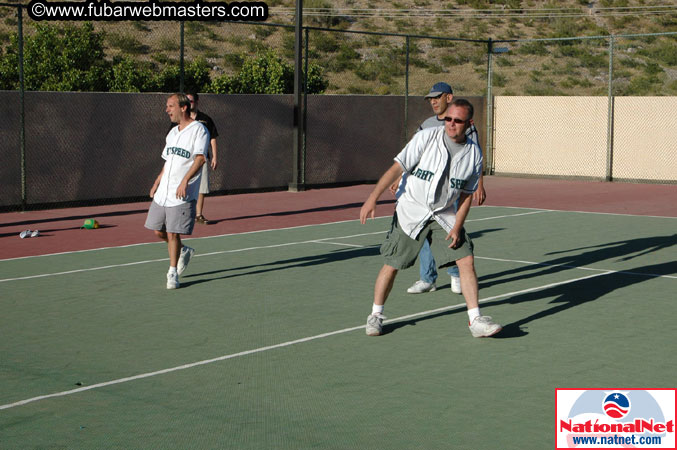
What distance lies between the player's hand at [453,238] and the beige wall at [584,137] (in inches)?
680

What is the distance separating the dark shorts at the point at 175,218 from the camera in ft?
32.4

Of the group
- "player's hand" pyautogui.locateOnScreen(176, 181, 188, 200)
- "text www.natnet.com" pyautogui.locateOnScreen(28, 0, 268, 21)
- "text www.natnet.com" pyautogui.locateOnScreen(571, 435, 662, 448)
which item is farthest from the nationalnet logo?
"text www.natnet.com" pyautogui.locateOnScreen(28, 0, 268, 21)

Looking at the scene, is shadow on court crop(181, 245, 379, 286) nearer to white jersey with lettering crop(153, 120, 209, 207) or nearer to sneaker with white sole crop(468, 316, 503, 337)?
white jersey with lettering crop(153, 120, 209, 207)

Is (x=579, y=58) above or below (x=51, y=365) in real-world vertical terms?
above

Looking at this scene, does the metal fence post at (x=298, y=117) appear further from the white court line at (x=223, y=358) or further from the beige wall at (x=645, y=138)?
the white court line at (x=223, y=358)

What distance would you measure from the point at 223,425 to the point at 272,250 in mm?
7120

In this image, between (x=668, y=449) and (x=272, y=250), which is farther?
(x=272, y=250)

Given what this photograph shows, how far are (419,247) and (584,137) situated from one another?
59.0ft

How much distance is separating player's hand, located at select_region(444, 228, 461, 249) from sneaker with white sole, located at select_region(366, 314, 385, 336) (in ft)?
2.66

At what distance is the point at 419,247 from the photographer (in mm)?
7852

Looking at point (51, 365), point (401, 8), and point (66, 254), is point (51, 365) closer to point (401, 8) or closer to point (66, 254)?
point (66, 254)

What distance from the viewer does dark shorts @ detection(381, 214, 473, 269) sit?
7.80 m

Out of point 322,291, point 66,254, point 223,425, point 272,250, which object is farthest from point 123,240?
point 223,425

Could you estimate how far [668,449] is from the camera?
535cm
